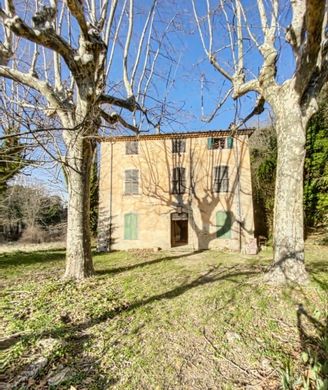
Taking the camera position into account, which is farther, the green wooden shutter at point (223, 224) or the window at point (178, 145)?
the window at point (178, 145)

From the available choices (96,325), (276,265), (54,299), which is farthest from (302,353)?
(54,299)

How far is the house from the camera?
12180 mm

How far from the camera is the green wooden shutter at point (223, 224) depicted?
12.0 m

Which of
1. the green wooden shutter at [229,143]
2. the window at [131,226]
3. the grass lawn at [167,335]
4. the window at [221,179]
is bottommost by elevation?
the grass lawn at [167,335]

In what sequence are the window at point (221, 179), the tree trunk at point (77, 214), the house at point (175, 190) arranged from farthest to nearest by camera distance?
the window at point (221, 179) < the house at point (175, 190) < the tree trunk at point (77, 214)

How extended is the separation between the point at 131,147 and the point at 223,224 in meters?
6.76

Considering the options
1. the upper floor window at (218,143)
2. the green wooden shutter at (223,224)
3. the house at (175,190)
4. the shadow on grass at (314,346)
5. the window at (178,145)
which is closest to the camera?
the shadow on grass at (314,346)

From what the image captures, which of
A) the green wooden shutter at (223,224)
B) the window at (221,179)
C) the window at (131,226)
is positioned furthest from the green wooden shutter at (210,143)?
the window at (131,226)

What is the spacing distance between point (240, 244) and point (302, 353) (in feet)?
31.5

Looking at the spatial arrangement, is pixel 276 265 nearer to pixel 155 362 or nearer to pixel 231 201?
pixel 155 362

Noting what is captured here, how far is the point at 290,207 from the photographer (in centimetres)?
437

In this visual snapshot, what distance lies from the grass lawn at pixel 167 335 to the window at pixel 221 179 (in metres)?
7.82

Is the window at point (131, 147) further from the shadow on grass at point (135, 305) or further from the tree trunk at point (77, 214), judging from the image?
the shadow on grass at point (135, 305)

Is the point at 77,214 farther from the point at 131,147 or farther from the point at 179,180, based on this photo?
the point at 131,147
